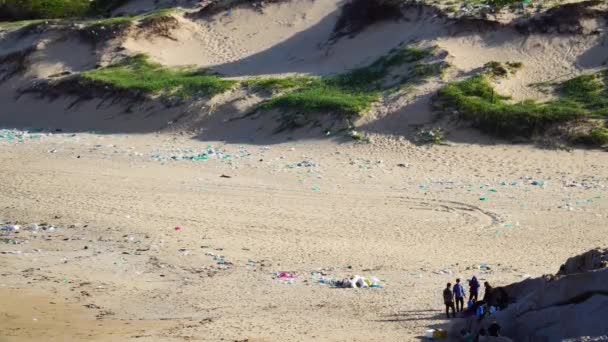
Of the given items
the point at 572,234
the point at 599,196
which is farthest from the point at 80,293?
the point at 599,196

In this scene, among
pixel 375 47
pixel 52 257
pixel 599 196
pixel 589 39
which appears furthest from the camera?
pixel 375 47

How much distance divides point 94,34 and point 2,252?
19.0 meters

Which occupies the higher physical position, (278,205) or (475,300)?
(475,300)

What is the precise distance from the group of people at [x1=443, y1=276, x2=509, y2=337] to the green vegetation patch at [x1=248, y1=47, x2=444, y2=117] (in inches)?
508

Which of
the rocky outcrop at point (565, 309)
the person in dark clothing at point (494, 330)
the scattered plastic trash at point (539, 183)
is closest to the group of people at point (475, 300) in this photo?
the rocky outcrop at point (565, 309)

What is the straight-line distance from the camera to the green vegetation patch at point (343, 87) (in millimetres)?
25922

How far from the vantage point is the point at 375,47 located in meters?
29.8

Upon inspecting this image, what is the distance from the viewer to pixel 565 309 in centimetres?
1011

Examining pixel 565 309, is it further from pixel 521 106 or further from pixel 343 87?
pixel 343 87

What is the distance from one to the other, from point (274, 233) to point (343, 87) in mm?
11025

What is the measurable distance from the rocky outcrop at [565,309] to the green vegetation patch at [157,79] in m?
18.5

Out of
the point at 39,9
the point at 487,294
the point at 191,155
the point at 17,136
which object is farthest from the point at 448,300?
the point at 39,9

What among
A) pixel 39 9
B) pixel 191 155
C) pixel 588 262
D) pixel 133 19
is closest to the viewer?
pixel 588 262

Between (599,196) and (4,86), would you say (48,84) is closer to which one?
(4,86)
